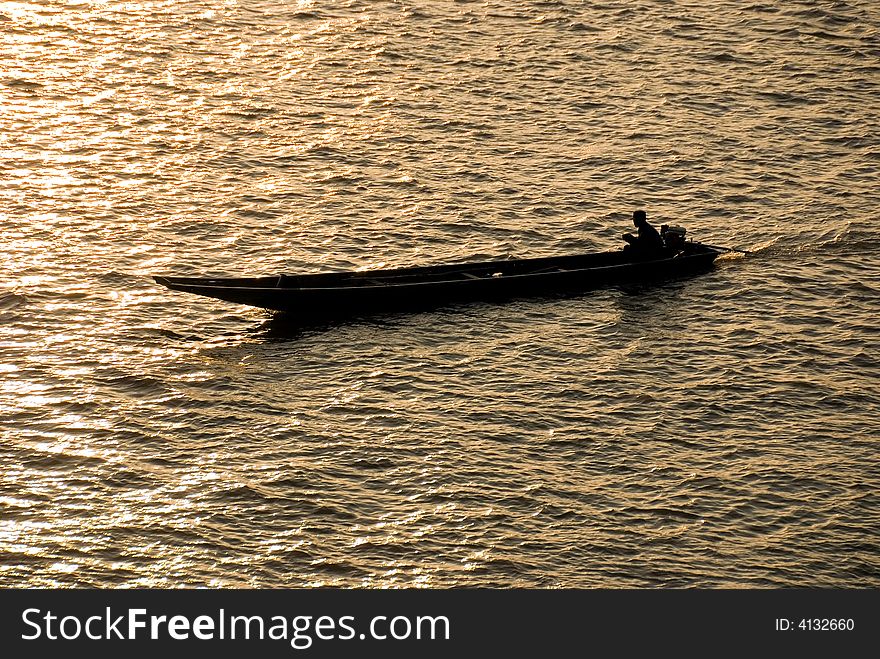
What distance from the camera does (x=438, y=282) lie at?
30.9 metres

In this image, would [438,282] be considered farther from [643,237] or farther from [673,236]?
[673,236]

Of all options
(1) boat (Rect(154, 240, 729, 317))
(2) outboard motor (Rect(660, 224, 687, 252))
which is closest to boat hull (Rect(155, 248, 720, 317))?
(1) boat (Rect(154, 240, 729, 317))

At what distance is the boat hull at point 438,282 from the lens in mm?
29703

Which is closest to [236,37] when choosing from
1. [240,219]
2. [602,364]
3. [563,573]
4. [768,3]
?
Result: [240,219]

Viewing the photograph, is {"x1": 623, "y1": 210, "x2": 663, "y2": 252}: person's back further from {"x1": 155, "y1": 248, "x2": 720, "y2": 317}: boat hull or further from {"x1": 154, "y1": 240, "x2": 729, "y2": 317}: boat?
{"x1": 155, "y1": 248, "x2": 720, "y2": 317}: boat hull

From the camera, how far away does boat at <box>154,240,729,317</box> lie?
29719 millimetres

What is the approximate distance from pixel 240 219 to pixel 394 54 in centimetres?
1124

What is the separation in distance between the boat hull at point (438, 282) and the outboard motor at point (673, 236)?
0.22 metres

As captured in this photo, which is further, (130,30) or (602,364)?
(130,30)

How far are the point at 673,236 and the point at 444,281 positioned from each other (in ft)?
17.1

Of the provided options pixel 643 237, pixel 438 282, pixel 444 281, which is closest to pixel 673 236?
pixel 643 237

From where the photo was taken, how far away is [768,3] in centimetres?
4803

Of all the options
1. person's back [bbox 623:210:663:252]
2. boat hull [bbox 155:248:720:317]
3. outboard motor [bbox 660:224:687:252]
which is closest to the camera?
boat hull [bbox 155:248:720:317]
